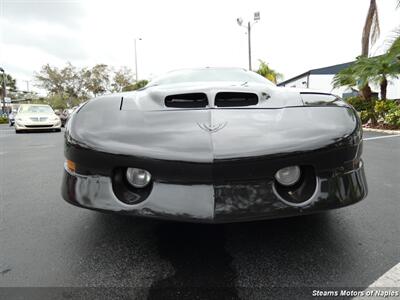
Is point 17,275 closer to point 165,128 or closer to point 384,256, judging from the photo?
point 165,128

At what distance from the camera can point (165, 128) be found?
4.19 ft

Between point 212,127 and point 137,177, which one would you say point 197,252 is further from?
point 212,127

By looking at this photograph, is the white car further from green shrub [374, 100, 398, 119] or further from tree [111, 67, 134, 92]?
tree [111, 67, 134, 92]

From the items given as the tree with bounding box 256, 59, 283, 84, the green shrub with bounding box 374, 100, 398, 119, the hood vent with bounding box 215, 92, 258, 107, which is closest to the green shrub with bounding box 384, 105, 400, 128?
the green shrub with bounding box 374, 100, 398, 119

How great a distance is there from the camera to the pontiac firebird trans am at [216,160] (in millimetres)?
1176

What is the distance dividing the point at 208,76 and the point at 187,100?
1011mm

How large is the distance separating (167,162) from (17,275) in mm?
856

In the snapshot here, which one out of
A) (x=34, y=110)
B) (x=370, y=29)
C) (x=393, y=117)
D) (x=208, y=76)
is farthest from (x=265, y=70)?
(x=208, y=76)

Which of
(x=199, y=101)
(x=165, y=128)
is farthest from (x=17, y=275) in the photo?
(x=199, y=101)

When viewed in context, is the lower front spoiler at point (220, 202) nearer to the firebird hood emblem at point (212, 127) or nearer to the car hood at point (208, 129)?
the car hood at point (208, 129)

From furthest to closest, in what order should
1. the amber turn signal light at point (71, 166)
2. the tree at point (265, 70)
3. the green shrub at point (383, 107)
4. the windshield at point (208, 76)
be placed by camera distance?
1. the tree at point (265, 70)
2. the green shrub at point (383, 107)
3. the windshield at point (208, 76)
4. the amber turn signal light at point (71, 166)

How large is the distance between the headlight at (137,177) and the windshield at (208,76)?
3.98 feet

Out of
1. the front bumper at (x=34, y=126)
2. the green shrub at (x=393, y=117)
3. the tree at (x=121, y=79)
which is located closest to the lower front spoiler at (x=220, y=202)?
the green shrub at (x=393, y=117)

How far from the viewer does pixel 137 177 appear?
49.9 inches
